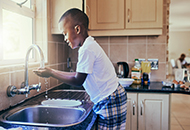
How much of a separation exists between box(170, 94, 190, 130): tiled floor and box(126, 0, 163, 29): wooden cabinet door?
5.83 feet

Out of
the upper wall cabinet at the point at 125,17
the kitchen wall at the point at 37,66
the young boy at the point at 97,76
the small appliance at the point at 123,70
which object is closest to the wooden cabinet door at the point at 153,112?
the small appliance at the point at 123,70

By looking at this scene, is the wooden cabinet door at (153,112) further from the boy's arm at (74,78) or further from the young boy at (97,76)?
the boy's arm at (74,78)

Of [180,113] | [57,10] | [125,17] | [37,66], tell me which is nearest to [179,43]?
[180,113]

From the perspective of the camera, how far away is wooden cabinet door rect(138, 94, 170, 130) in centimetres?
195

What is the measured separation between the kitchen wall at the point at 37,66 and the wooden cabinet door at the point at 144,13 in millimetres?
806

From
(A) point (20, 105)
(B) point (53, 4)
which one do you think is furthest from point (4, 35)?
→ (B) point (53, 4)

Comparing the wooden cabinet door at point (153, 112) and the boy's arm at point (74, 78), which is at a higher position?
the boy's arm at point (74, 78)

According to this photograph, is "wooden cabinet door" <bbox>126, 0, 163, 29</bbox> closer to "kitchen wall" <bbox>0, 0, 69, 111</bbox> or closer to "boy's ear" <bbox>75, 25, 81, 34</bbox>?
"kitchen wall" <bbox>0, 0, 69, 111</bbox>

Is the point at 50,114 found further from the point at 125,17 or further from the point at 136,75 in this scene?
the point at 125,17

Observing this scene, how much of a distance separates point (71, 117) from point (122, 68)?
4.16ft

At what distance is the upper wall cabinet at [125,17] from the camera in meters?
2.15

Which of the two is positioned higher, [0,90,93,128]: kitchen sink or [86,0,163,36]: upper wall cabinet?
[86,0,163,36]: upper wall cabinet

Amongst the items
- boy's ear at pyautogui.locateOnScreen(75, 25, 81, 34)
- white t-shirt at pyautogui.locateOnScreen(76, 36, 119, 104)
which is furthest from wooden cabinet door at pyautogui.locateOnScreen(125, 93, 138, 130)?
boy's ear at pyautogui.locateOnScreen(75, 25, 81, 34)

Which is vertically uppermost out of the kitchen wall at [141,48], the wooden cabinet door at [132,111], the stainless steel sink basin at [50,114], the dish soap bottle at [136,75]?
the kitchen wall at [141,48]
